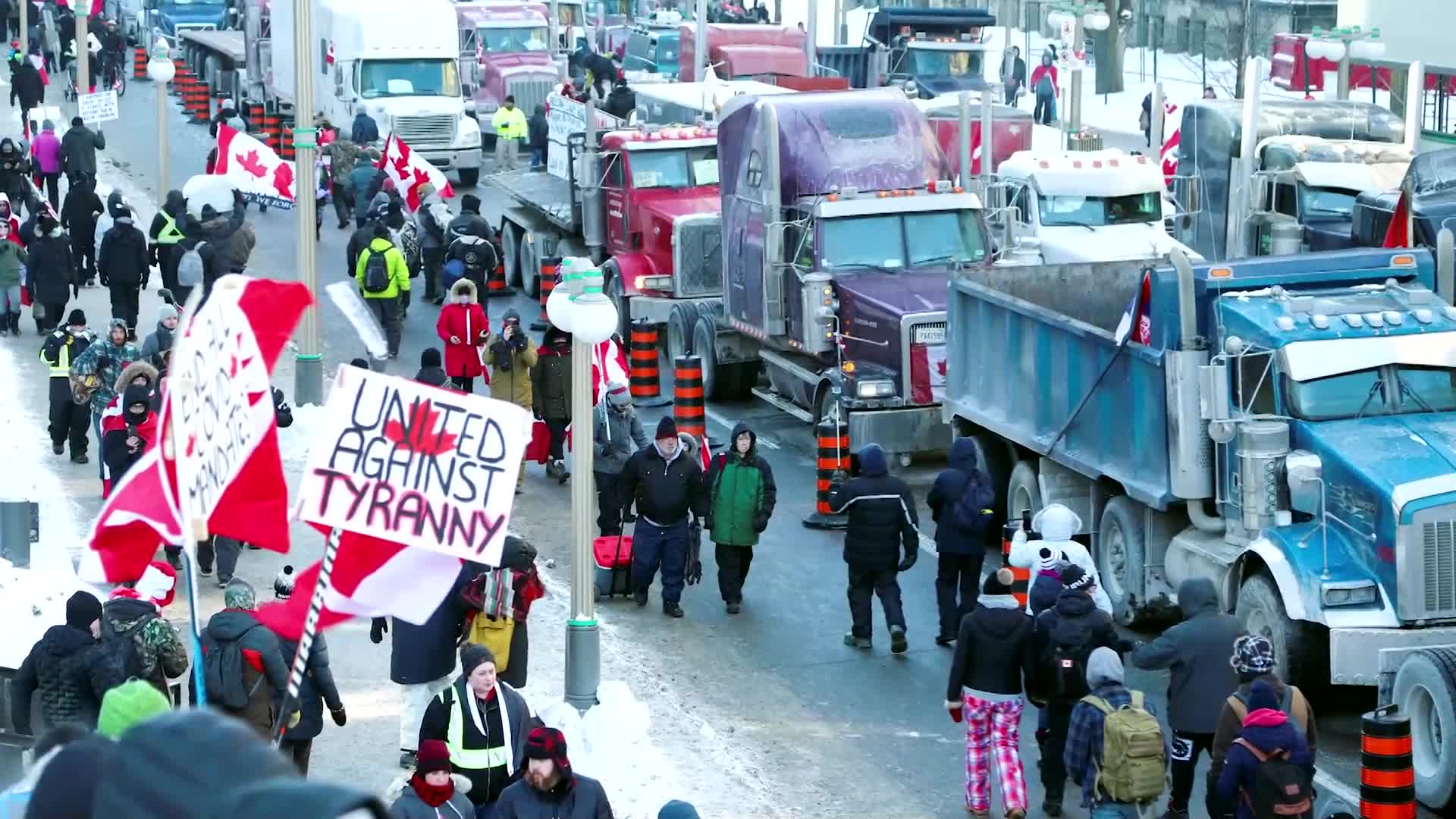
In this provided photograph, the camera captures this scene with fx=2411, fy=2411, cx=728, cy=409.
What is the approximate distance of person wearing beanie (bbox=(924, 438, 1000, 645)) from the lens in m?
15.3

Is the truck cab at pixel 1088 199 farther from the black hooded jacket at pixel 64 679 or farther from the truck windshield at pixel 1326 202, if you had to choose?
the black hooded jacket at pixel 64 679

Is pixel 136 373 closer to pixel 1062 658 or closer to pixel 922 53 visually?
pixel 1062 658

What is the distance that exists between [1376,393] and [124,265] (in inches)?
570

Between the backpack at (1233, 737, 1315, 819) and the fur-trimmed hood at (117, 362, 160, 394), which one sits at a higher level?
the fur-trimmed hood at (117, 362, 160, 394)

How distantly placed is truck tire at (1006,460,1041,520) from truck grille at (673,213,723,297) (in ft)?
24.3

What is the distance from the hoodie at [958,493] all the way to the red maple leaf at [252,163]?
1262 centimetres

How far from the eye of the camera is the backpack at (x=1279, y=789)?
1048 cm

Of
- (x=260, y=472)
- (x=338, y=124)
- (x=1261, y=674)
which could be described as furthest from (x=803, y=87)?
(x=260, y=472)

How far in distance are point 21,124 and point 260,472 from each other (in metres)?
37.1

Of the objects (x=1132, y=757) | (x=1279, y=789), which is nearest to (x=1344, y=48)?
(x=1132, y=757)

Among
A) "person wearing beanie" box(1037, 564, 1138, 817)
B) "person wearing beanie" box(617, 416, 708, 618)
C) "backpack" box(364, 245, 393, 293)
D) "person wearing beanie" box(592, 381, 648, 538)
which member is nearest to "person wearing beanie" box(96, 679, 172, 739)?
"person wearing beanie" box(1037, 564, 1138, 817)

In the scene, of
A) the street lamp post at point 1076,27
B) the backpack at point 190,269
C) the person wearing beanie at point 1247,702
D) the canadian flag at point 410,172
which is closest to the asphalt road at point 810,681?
the person wearing beanie at point 1247,702

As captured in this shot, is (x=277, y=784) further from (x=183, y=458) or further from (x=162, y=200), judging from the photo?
(x=162, y=200)

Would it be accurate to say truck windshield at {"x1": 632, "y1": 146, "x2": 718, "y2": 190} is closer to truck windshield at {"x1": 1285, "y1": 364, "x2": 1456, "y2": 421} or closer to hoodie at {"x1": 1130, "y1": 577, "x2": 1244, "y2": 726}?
truck windshield at {"x1": 1285, "y1": 364, "x2": 1456, "y2": 421}
